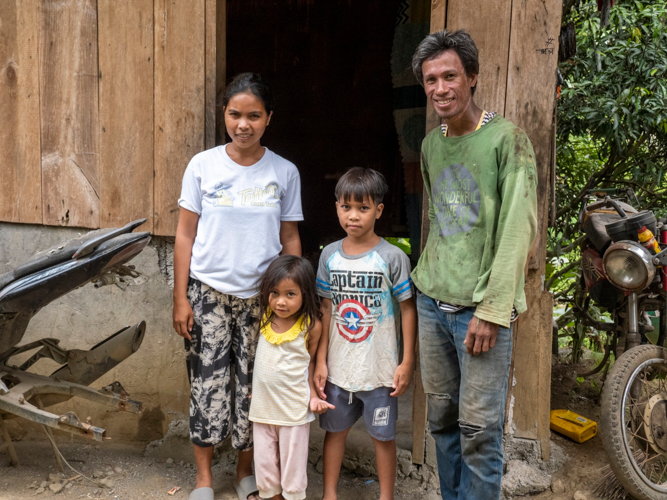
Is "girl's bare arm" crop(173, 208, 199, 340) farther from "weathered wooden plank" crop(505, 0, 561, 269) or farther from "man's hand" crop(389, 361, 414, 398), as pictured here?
"weathered wooden plank" crop(505, 0, 561, 269)

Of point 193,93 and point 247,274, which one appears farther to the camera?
point 193,93

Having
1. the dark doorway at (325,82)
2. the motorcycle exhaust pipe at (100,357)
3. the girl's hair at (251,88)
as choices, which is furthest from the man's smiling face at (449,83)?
the dark doorway at (325,82)

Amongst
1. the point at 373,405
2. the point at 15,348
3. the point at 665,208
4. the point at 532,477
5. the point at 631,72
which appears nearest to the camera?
the point at 373,405

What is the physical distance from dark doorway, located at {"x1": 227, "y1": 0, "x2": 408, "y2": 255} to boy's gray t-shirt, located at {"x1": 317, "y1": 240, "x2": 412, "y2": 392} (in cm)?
301

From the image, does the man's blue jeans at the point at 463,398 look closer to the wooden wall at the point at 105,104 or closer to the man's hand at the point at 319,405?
the man's hand at the point at 319,405

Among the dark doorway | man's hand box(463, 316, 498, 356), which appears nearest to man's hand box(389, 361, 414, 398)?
man's hand box(463, 316, 498, 356)

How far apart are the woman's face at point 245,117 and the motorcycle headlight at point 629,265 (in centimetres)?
175

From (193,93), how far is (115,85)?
405 mm

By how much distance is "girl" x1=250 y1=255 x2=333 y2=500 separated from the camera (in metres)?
2.20

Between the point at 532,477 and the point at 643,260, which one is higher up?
the point at 643,260

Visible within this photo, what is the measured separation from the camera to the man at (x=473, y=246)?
180 centimetres

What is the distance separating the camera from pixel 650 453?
255 centimetres

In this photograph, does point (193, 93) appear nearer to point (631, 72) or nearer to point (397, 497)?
point (397, 497)

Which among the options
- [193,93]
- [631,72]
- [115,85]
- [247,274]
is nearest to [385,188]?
[247,274]
